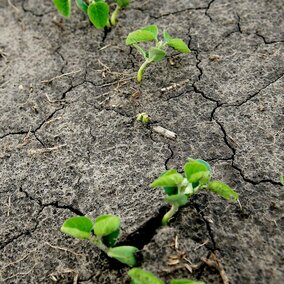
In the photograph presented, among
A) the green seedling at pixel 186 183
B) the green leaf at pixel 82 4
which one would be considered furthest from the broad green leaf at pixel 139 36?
the green seedling at pixel 186 183

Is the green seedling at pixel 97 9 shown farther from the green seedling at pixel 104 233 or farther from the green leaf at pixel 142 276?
the green leaf at pixel 142 276

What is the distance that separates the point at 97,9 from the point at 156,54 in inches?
17.2

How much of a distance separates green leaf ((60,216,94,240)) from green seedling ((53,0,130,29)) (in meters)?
1.18

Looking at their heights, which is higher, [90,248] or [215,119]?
[215,119]

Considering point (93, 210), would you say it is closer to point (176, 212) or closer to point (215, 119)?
point (176, 212)

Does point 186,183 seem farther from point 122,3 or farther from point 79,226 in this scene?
point 122,3

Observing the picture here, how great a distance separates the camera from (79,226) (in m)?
1.39

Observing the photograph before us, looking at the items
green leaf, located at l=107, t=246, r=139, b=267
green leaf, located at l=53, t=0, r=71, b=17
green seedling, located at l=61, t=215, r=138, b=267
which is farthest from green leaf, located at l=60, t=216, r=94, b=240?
green leaf, located at l=53, t=0, r=71, b=17

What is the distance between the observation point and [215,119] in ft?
6.29

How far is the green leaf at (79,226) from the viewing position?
1.37 m

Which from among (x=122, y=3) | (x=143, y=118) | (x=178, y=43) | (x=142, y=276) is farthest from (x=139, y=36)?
(x=142, y=276)

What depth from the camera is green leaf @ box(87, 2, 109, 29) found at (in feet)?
6.96

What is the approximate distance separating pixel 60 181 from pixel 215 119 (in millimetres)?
746

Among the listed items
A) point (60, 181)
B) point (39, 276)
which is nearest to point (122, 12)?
point (60, 181)
